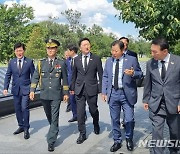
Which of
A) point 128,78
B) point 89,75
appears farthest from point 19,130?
point 128,78

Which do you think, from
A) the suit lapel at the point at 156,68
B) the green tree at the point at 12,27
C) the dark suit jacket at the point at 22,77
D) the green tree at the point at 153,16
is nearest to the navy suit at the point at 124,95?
the green tree at the point at 153,16

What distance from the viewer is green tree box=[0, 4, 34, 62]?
46.8m

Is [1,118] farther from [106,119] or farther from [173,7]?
[173,7]

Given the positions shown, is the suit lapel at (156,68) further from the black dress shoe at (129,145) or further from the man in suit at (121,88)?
the black dress shoe at (129,145)

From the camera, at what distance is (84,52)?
5512 mm

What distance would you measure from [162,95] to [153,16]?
A: 1.03 meters

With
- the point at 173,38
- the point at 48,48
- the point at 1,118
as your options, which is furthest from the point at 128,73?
the point at 1,118

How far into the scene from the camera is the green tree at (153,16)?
3.89 meters

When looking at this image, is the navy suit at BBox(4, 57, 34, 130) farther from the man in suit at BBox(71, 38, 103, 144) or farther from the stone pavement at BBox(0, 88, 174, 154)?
the man in suit at BBox(71, 38, 103, 144)

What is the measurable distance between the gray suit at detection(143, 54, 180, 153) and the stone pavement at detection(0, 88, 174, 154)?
920 millimetres

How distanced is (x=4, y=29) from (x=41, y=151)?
4486 cm

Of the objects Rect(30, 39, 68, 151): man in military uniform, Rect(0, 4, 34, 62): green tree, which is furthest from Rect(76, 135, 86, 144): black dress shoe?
Rect(0, 4, 34, 62): green tree

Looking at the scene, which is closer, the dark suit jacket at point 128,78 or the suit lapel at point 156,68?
the suit lapel at point 156,68

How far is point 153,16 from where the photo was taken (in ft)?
12.7
